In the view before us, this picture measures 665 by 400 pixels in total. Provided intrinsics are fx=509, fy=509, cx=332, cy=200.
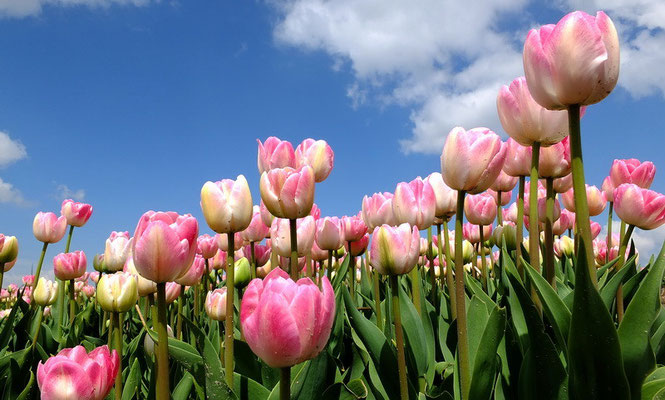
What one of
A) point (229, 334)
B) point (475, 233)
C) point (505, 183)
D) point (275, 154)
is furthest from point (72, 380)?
point (475, 233)

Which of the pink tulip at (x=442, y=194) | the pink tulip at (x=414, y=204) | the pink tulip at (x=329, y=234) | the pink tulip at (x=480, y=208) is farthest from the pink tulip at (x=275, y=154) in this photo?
the pink tulip at (x=480, y=208)

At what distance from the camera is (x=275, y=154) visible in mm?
2244

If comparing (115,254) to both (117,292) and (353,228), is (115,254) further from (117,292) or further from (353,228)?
(353,228)

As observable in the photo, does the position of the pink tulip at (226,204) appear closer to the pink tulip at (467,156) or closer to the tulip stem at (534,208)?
the pink tulip at (467,156)

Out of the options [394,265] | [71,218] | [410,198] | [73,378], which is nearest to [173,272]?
[73,378]

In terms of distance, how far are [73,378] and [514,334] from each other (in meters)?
1.47

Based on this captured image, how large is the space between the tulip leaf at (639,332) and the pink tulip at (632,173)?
5.62 ft

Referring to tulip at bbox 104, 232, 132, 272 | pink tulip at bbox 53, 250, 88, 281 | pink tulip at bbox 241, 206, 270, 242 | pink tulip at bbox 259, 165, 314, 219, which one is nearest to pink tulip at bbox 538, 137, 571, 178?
pink tulip at bbox 259, 165, 314, 219

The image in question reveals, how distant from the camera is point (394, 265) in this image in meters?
1.76

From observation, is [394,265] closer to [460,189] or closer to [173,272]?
[460,189]

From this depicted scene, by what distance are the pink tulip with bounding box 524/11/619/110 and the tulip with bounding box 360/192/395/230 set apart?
1307 millimetres

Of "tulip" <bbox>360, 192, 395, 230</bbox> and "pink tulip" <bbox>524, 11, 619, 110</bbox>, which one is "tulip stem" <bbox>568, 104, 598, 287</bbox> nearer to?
"pink tulip" <bbox>524, 11, 619, 110</bbox>

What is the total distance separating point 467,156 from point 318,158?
899 millimetres

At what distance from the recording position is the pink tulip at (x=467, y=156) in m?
1.59
